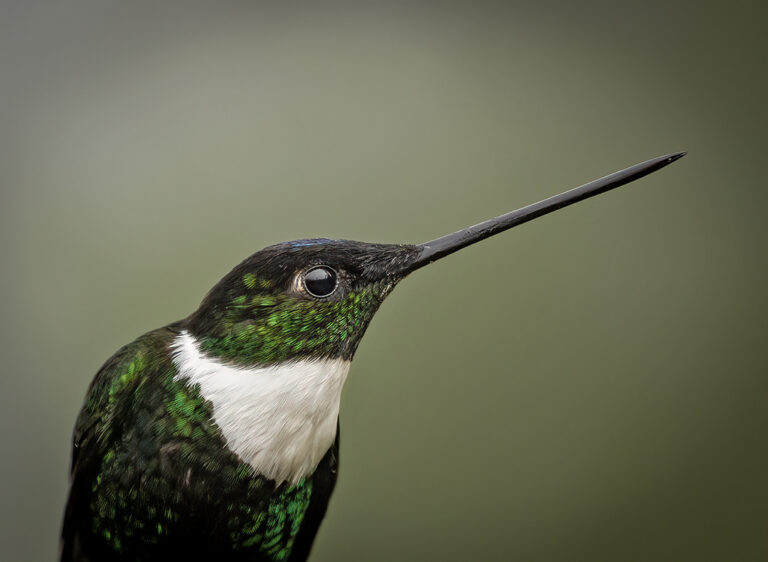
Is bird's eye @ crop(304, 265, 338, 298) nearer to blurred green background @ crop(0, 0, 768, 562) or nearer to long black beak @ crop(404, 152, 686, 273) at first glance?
long black beak @ crop(404, 152, 686, 273)

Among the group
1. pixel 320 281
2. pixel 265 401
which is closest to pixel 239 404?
pixel 265 401

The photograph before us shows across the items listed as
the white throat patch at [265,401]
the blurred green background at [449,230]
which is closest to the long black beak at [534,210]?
the white throat patch at [265,401]

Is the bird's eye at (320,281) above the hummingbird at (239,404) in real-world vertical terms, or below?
above

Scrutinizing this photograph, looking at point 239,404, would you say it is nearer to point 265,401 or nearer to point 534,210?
point 265,401

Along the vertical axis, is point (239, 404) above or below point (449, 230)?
below

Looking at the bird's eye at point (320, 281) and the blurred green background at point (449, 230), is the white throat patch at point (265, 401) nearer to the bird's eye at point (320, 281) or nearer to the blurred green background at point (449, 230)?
the bird's eye at point (320, 281)

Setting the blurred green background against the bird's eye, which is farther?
the blurred green background

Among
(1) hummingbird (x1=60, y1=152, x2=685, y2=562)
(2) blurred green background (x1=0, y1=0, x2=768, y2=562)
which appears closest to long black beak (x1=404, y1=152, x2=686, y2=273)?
(1) hummingbird (x1=60, y1=152, x2=685, y2=562)
